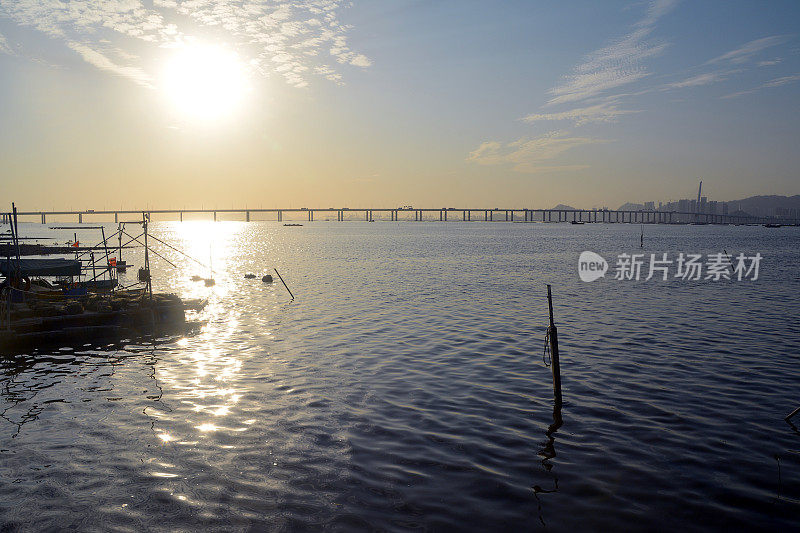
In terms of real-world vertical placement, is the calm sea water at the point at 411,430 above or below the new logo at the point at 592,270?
below

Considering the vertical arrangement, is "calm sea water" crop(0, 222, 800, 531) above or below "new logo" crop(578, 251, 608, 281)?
below

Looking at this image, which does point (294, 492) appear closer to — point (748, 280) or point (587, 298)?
point (587, 298)

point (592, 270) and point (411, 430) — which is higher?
point (592, 270)

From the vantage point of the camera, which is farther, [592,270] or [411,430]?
[592,270]

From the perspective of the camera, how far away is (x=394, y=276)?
69.2 meters

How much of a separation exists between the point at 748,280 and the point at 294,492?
216 ft

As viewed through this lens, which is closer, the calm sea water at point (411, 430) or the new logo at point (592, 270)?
the calm sea water at point (411, 430)

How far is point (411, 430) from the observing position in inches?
653

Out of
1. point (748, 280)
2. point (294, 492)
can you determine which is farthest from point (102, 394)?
point (748, 280)

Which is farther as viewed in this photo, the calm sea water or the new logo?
the new logo

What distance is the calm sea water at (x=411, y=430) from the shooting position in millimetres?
11977

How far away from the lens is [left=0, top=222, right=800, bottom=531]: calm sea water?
12.0 m

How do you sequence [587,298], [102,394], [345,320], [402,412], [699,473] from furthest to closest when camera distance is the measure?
[587,298], [345,320], [102,394], [402,412], [699,473]

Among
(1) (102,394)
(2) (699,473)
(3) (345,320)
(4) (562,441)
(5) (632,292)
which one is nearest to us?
(2) (699,473)
